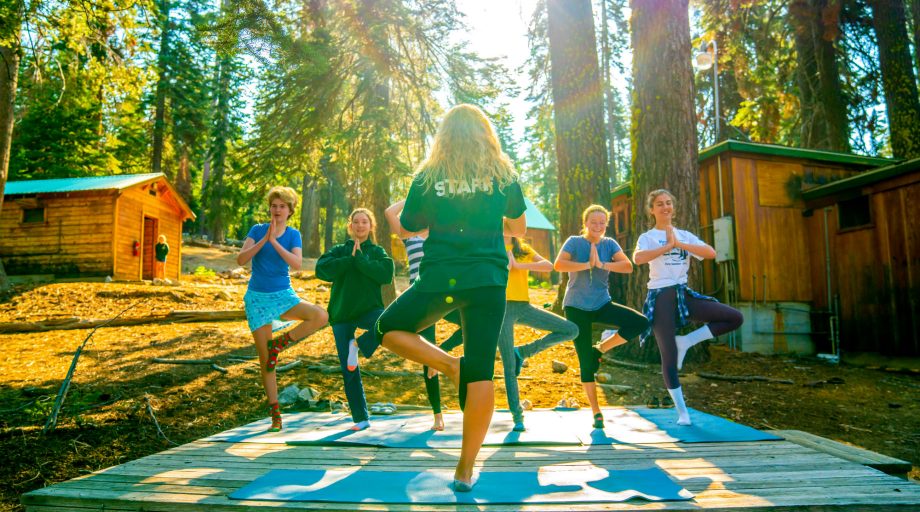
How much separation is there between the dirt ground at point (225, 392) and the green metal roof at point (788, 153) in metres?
4.56

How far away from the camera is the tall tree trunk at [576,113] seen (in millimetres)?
10602

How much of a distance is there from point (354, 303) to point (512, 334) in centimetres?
153

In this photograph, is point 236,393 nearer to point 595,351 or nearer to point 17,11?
point 595,351

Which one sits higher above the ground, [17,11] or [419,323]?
[17,11]

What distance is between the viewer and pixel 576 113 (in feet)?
34.9

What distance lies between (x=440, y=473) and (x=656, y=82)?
7.61m

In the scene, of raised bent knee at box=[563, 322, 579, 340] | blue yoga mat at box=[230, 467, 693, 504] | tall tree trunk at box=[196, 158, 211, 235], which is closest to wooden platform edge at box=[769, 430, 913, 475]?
blue yoga mat at box=[230, 467, 693, 504]

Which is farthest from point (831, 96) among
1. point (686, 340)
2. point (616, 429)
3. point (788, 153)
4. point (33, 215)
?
point (33, 215)

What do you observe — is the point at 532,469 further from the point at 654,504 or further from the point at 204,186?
the point at 204,186

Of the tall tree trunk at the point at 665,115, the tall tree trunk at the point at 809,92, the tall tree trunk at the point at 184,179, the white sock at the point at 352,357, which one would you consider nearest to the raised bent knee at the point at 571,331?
the white sock at the point at 352,357

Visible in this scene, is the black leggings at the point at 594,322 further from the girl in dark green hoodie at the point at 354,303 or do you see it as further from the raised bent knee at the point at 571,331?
the girl in dark green hoodie at the point at 354,303

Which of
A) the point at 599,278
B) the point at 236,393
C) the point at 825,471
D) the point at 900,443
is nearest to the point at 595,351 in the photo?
the point at 599,278

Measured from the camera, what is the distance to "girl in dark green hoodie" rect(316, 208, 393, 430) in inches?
203

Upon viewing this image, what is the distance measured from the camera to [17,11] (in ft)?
27.1
